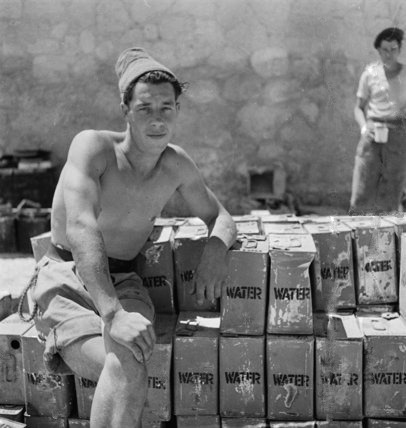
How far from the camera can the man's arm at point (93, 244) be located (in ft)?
8.46

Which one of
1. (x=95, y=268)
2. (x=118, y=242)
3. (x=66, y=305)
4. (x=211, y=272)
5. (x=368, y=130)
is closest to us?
(x=95, y=268)

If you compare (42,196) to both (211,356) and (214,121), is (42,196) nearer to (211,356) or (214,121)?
(214,121)

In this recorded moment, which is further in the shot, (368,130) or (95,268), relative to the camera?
(368,130)

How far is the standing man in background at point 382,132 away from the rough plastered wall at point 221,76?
3.95 ft

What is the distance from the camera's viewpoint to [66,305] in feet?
9.78

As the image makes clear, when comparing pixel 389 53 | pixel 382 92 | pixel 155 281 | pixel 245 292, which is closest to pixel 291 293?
pixel 245 292

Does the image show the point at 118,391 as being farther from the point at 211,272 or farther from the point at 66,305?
the point at 211,272

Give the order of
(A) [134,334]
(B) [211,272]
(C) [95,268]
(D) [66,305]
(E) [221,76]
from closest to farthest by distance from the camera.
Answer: (A) [134,334] → (C) [95,268] → (D) [66,305] → (B) [211,272] → (E) [221,76]

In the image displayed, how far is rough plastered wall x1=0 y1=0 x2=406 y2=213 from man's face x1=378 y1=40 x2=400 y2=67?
4.03 ft

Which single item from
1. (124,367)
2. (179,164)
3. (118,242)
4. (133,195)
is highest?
(179,164)

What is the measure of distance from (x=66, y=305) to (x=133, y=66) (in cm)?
109

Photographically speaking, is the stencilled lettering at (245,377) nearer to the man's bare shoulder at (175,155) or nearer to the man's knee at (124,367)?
the man's knee at (124,367)

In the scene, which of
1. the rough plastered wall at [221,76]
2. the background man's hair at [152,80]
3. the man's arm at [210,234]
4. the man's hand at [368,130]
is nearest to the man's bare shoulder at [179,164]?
the man's arm at [210,234]

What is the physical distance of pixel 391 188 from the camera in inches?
230
